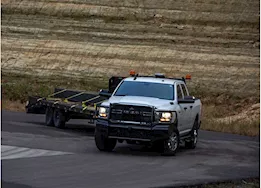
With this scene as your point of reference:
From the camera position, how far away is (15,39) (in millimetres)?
41938

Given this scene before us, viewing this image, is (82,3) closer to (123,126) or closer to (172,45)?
(172,45)

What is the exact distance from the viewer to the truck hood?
59.9 feet

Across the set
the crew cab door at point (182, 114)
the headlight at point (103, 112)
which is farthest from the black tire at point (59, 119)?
the headlight at point (103, 112)

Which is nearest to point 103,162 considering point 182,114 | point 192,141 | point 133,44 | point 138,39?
point 182,114

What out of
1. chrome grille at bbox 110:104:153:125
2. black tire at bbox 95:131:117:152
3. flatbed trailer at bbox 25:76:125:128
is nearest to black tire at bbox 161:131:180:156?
chrome grille at bbox 110:104:153:125

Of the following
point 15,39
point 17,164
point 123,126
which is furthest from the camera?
point 15,39

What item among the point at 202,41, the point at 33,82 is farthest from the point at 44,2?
the point at 202,41

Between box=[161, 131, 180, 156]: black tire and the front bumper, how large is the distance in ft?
0.79

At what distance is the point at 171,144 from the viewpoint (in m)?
18.4

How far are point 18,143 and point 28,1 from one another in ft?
82.5

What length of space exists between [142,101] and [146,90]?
111 cm

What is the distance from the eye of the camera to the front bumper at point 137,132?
58.7 ft

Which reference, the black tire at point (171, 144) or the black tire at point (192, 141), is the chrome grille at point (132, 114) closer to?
the black tire at point (171, 144)

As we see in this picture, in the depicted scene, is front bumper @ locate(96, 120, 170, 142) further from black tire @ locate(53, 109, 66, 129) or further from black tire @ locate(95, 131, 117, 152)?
black tire @ locate(53, 109, 66, 129)
